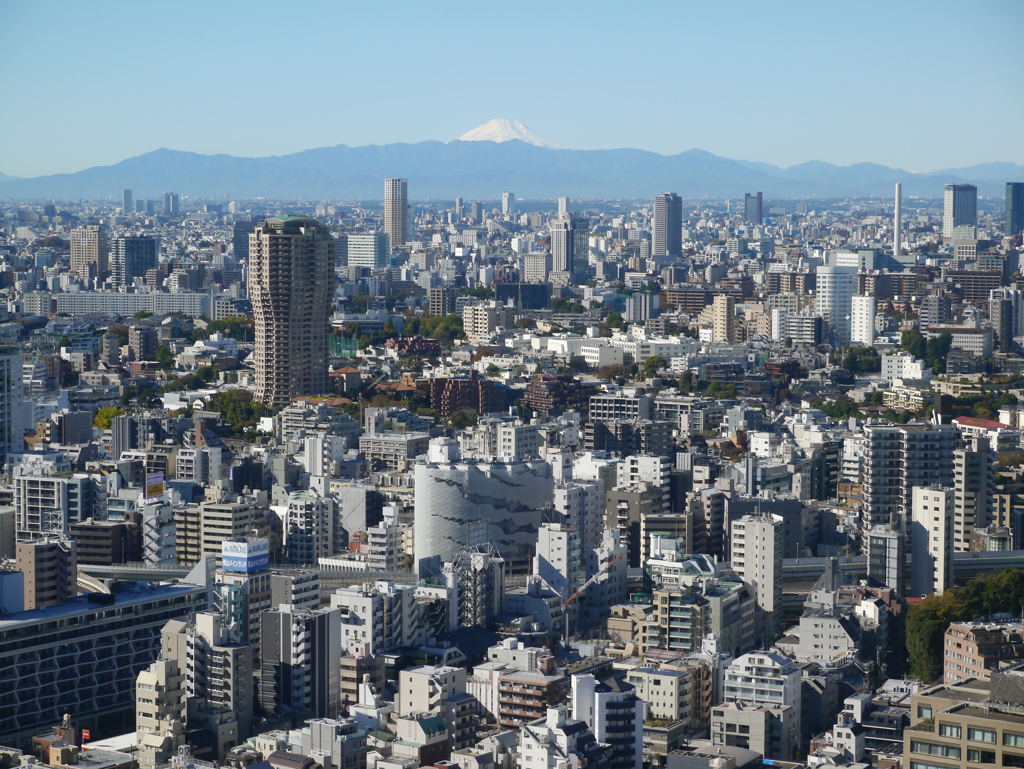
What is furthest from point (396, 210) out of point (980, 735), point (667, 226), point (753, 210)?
point (980, 735)

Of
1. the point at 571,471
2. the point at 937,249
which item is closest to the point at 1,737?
the point at 571,471

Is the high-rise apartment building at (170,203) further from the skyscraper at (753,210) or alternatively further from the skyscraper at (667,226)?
the skyscraper at (667,226)

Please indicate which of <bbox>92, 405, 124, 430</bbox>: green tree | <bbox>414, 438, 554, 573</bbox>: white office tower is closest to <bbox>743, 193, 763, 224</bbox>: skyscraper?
<bbox>92, 405, 124, 430</bbox>: green tree

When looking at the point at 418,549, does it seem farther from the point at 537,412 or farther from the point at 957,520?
the point at 537,412

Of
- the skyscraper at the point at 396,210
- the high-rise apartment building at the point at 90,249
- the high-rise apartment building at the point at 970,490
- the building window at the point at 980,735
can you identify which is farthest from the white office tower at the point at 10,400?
the skyscraper at the point at 396,210

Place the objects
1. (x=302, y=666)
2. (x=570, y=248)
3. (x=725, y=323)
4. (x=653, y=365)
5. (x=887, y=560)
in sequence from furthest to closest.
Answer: (x=570, y=248) → (x=725, y=323) → (x=653, y=365) → (x=887, y=560) → (x=302, y=666)

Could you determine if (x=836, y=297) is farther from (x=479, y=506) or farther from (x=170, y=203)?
(x=170, y=203)
